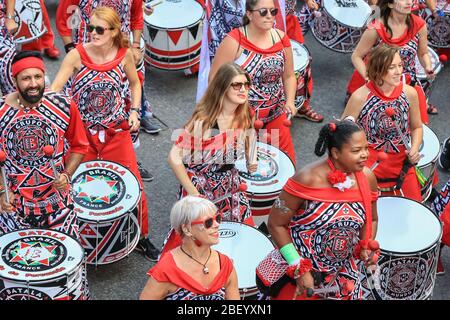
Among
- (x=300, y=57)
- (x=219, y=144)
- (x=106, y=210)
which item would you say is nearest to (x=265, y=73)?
(x=219, y=144)

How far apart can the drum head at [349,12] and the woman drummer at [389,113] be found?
7.98ft

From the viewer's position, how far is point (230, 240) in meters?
6.25

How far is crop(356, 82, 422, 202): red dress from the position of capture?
22.5ft

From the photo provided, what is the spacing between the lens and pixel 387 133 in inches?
273

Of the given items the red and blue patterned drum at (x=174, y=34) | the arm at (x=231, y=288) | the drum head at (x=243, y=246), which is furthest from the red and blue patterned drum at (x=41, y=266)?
the red and blue patterned drum at (x=174, y=34)

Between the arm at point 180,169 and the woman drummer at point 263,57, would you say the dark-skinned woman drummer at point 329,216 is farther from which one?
the woman drummer at point 263,57

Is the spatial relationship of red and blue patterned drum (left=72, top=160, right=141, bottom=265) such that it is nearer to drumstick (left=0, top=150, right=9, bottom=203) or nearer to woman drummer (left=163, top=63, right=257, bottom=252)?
woman drummer (left=163, top=63, right=257, bottom=252)

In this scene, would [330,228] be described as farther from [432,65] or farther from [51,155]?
[432,65]

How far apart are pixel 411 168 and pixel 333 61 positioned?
10.8ft

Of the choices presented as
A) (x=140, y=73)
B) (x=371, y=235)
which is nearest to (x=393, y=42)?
(x=140, y=73)

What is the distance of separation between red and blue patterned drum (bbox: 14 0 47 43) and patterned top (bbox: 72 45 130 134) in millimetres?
2384

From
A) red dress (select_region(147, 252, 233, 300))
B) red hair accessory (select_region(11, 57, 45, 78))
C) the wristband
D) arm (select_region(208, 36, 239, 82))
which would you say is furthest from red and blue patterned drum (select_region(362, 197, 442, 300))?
red hair accessory (select_region(11, 57, 45, 78))

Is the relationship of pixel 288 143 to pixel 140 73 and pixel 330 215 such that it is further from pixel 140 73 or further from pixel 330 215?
pixel 330 215

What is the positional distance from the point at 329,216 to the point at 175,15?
4275 millimetres
